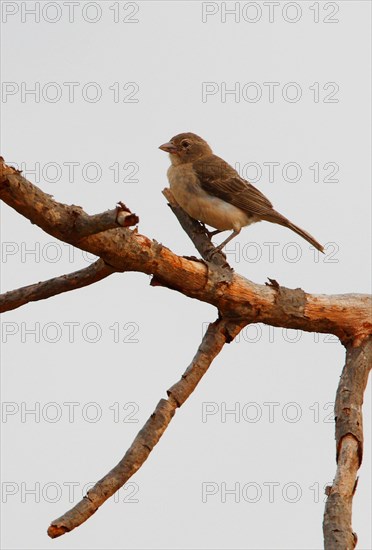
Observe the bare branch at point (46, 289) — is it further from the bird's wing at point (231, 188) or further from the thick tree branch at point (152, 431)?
the bird's wing at point (231, 188)

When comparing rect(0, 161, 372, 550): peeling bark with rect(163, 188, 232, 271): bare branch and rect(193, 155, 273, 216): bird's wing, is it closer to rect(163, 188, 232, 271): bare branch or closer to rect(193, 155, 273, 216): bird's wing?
rect(163, 188, 232, 271): bare branch

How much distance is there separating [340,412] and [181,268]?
1.30 m

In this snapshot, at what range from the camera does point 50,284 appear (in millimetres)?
5340

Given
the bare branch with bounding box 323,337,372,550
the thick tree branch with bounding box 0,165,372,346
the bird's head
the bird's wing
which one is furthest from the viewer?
the bird's head

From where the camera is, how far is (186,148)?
874 centimetres

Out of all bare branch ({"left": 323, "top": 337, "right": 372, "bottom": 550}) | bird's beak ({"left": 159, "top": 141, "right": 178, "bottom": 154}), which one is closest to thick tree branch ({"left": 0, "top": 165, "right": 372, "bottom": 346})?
bare branch ({"left": 323, "top": 337, "right": 372, "bottom": 550})

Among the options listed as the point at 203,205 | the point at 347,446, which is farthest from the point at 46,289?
the point at 203,205

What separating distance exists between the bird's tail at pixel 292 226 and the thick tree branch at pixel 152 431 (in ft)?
7.63

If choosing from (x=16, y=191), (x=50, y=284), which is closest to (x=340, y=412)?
(x=50, y=284)

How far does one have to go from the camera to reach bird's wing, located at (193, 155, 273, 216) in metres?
8.14

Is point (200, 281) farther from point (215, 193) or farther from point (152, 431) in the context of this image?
point (215, 193)

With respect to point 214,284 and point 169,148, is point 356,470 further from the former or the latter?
point 169,148

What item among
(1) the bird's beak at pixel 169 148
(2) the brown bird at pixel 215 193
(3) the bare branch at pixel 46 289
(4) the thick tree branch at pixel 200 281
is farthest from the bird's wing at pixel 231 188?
(3) the bare branch at pixel 46 289

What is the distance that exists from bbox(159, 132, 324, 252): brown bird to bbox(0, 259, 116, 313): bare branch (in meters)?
2.40
